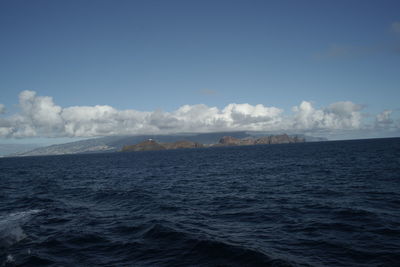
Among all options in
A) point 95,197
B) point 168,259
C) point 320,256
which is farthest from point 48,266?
point 95,197

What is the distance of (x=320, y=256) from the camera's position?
51.0 ft

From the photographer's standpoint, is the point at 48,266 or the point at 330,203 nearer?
the point at 48,266

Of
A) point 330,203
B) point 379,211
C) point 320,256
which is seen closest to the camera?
point 320,256

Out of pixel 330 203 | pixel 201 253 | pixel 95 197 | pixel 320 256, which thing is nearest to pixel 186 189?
pixel 95 197

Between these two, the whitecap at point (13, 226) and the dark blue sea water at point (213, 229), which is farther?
the whitecap at point (13, 226)

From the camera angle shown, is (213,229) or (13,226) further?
(13,226)

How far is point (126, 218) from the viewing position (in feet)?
85.3

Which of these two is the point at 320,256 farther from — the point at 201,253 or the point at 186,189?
the point at 186,189

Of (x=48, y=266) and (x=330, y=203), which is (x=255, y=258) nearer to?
(x=48, y=266)

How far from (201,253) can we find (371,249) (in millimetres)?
10638

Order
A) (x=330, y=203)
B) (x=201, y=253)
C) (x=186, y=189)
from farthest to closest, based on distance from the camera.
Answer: (x=186, y=189) → (x=330, y=203) → (x=201, y=253)

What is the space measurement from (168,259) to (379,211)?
20.1 meters

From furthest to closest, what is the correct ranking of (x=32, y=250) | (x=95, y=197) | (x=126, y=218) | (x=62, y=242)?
(x=95, y=197), (x=126, y=218), (x=62, y=242), (x=32, y=250)

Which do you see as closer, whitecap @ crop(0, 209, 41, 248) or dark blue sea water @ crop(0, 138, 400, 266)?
dark blue sea water @ crop(0, 138, 400, 266)
